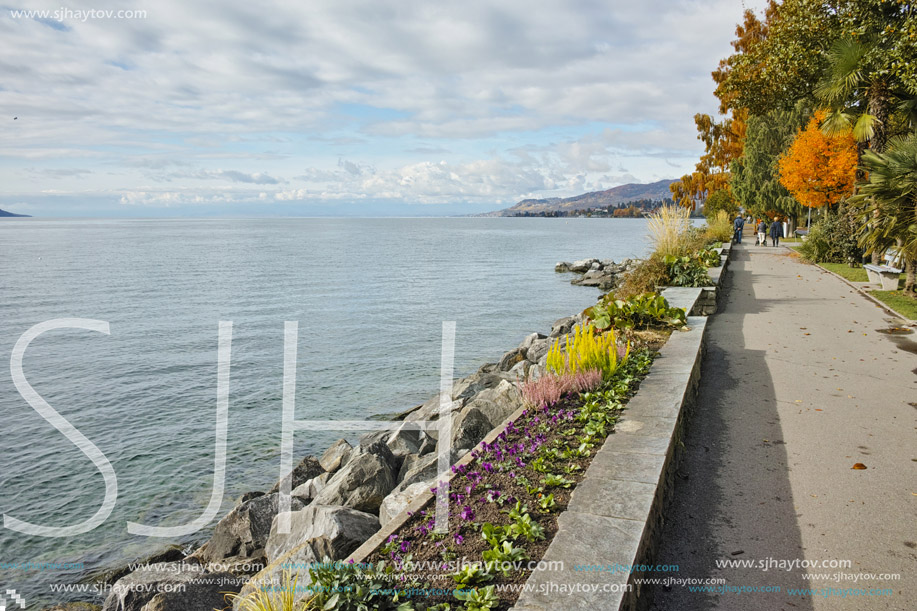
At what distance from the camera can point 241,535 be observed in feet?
17.7

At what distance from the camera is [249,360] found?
13.6m

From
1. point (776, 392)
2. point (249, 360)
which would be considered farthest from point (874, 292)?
point (249, 360)

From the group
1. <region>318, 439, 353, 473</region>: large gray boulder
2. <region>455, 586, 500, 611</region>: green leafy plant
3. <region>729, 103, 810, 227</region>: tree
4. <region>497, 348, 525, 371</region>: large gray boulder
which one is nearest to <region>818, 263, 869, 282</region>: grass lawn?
<region>497, 348, 525, 371</region>: large gray boulder

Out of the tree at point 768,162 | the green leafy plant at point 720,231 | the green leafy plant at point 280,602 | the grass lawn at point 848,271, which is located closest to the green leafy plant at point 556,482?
the green leafy plant at point 280,602

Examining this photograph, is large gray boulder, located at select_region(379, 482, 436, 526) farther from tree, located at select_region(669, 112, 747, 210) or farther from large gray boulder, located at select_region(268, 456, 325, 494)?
tree, located at select_region(669, 112, 747, 210)

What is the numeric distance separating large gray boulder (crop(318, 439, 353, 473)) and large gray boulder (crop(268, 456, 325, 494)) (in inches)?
3.1

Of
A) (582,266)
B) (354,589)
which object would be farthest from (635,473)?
(582,266)

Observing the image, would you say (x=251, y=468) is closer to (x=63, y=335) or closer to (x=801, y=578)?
(x=801, y=578)

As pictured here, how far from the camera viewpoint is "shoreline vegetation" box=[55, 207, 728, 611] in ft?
9.37

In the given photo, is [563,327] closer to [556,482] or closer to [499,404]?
[499,404]

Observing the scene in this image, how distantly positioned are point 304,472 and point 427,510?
4120mm

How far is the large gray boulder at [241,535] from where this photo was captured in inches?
209

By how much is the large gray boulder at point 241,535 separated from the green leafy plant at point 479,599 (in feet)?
10.5

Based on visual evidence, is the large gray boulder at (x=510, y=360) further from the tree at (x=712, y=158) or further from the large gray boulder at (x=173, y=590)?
the tree at (x=712, y=158)
